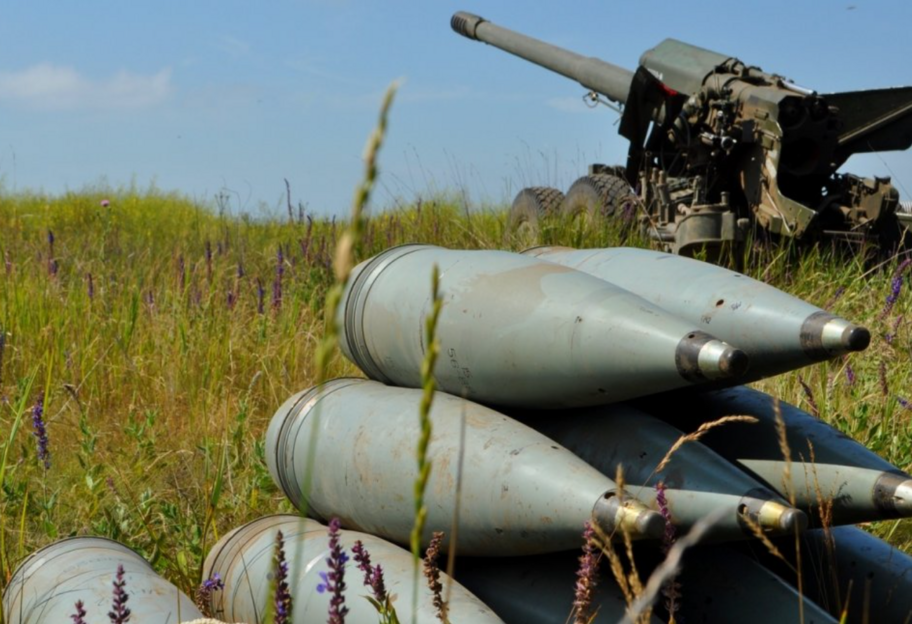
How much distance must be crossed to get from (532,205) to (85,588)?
7.17 metres

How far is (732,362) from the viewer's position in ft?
7.89

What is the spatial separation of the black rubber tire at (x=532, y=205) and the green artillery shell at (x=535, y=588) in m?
6.42

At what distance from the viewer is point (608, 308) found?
104 inches

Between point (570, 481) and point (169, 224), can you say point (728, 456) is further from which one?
point (169, 224)

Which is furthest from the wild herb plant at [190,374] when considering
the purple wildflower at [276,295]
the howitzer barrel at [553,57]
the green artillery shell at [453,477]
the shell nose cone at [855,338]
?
the howitzer barrel at [553,57]

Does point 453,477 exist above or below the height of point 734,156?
below

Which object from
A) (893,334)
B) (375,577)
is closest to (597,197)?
(893,334)

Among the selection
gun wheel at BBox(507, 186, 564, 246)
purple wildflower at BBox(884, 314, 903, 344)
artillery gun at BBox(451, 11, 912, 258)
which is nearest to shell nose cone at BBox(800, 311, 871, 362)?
purple wildflower at BBox(884, 314, 903, 344)

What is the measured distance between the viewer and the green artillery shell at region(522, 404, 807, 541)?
2.50 meters

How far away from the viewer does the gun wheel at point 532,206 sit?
30.9 ft

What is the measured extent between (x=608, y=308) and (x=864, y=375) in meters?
2.88

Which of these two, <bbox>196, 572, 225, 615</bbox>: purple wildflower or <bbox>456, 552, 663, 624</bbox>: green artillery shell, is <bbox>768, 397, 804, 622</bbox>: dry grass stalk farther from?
<bbox>196, 572, 225, 615</bbox>: purple wildflower

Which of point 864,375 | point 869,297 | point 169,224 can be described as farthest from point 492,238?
point 169,224

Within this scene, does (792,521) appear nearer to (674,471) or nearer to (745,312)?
(674,471)
